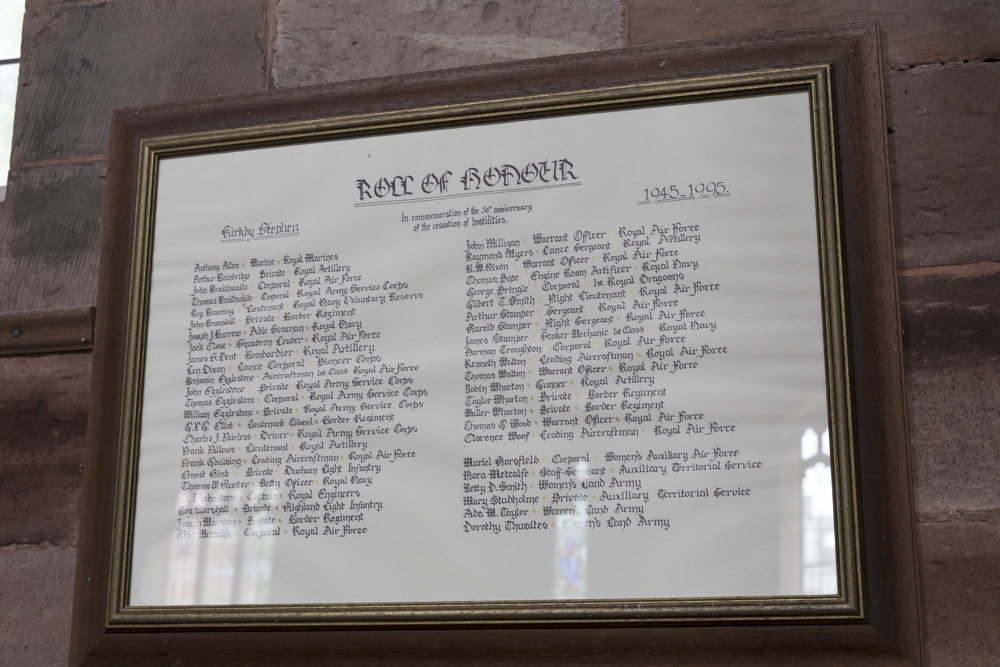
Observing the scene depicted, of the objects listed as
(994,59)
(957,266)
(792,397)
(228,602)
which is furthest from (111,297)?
(994,59)

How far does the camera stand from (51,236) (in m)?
2.22

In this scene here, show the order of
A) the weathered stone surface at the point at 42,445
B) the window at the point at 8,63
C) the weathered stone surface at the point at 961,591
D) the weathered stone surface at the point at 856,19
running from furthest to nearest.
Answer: the window at the point at 8,63 → the weathered stone surface at the point at 42,445 → the weathered stone surface at the point at 856,19 → the weathered stone surface at the point at 961,591

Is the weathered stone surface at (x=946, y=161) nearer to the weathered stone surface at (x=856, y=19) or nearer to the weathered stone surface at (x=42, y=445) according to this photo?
the weathered stone surface at (x=856, y=19)

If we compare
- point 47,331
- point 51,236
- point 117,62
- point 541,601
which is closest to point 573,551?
point 541,601

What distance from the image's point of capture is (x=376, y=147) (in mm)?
2078

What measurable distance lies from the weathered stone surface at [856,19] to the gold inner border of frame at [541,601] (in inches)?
5.3

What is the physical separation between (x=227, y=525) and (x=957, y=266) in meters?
1.35

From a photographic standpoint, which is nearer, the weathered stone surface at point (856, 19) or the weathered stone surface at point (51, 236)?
the weathered stone surface at point (856, 19)

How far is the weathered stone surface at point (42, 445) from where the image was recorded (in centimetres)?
205

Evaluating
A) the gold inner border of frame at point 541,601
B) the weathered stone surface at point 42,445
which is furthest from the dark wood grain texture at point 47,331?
the gold inner border of frame at point 541,601

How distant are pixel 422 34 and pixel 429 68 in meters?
0.08

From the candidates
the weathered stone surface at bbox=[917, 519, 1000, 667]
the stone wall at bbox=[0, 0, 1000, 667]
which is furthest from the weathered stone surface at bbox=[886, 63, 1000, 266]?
the weathered stone surface at bbox=[917, 519, 1000, 667]

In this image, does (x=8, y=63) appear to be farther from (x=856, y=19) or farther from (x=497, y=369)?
(x=856, y=19)

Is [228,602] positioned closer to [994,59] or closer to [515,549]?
[515,549]
